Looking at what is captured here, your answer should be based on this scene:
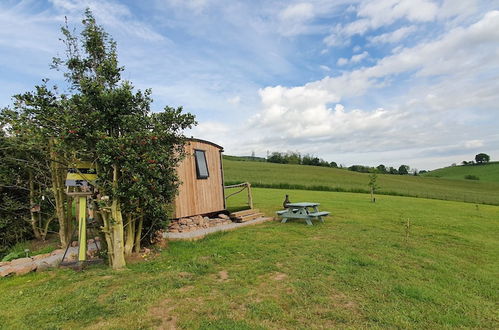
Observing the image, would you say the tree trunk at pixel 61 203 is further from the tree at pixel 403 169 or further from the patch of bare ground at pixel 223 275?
the tree at pixel 403 169

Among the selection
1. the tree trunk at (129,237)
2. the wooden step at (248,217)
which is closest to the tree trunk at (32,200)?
the tree trunk at (129,237)

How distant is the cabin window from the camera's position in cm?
924

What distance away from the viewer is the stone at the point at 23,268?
5.12m

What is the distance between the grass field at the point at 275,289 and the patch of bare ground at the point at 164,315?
2cm

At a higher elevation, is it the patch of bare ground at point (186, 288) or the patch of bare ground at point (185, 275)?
the patch of bare ground at point (185, 275)

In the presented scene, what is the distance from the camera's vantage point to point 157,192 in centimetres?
555

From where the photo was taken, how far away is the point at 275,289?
4.02m

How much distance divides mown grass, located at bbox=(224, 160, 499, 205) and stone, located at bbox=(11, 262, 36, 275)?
23.6 metres

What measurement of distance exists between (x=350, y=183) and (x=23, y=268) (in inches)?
1452

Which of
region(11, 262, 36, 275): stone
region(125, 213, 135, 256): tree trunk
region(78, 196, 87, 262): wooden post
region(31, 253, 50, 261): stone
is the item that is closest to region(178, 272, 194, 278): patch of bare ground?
region(125, 213, 135, 256): tree trunk

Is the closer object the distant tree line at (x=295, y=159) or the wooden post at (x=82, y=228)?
the wooden post at (x=82, y=228)

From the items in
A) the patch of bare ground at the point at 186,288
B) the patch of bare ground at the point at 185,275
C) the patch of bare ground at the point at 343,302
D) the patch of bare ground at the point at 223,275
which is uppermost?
the patch of bare ground at the point at 185,275

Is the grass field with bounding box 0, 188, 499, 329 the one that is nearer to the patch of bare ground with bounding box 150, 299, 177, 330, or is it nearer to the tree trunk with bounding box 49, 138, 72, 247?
the patch of bare ground with bounding box 150, 299, 177, 330

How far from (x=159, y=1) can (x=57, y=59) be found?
5.14m
